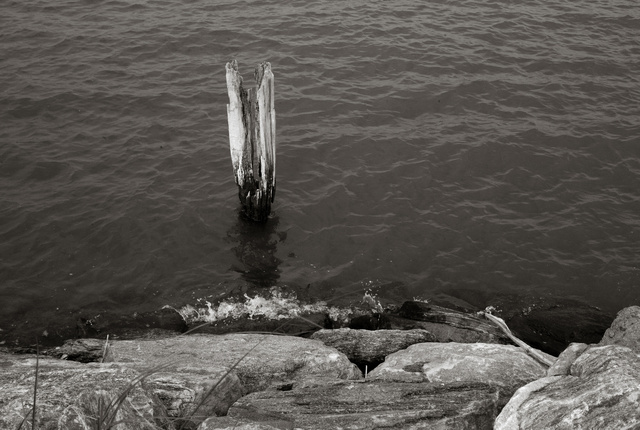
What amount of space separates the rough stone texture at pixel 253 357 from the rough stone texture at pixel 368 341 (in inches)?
21.8

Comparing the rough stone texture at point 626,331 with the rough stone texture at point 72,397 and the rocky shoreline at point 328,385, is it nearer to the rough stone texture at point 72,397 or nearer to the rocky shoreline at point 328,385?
the rocky shoreline at point 328,385

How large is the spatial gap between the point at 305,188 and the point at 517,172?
5.48 metres

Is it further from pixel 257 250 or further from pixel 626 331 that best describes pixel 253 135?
pixel 626 331

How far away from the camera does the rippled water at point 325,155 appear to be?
13.8 meters

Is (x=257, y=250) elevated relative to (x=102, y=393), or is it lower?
lower

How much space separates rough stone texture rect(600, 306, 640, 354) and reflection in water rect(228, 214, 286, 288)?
668 cm

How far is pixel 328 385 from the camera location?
760 cm

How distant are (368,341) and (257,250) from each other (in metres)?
4.92

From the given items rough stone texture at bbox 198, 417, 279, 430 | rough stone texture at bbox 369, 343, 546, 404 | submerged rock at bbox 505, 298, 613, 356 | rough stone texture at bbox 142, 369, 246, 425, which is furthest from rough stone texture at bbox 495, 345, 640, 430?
submerged rock at bbox 505, 298, 613, 356

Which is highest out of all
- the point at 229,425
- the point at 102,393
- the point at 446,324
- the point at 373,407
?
the point at 102,393

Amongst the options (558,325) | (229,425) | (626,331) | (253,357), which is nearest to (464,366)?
(253,357)

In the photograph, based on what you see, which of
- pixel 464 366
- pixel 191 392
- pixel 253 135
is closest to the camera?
pixel 191 392

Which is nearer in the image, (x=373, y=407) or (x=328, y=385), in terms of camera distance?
(x=373, y=407)

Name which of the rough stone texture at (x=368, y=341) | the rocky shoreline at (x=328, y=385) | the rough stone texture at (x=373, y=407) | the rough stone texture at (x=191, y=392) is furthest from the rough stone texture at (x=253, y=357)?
the rough stone texture at (x=373, y=407)
